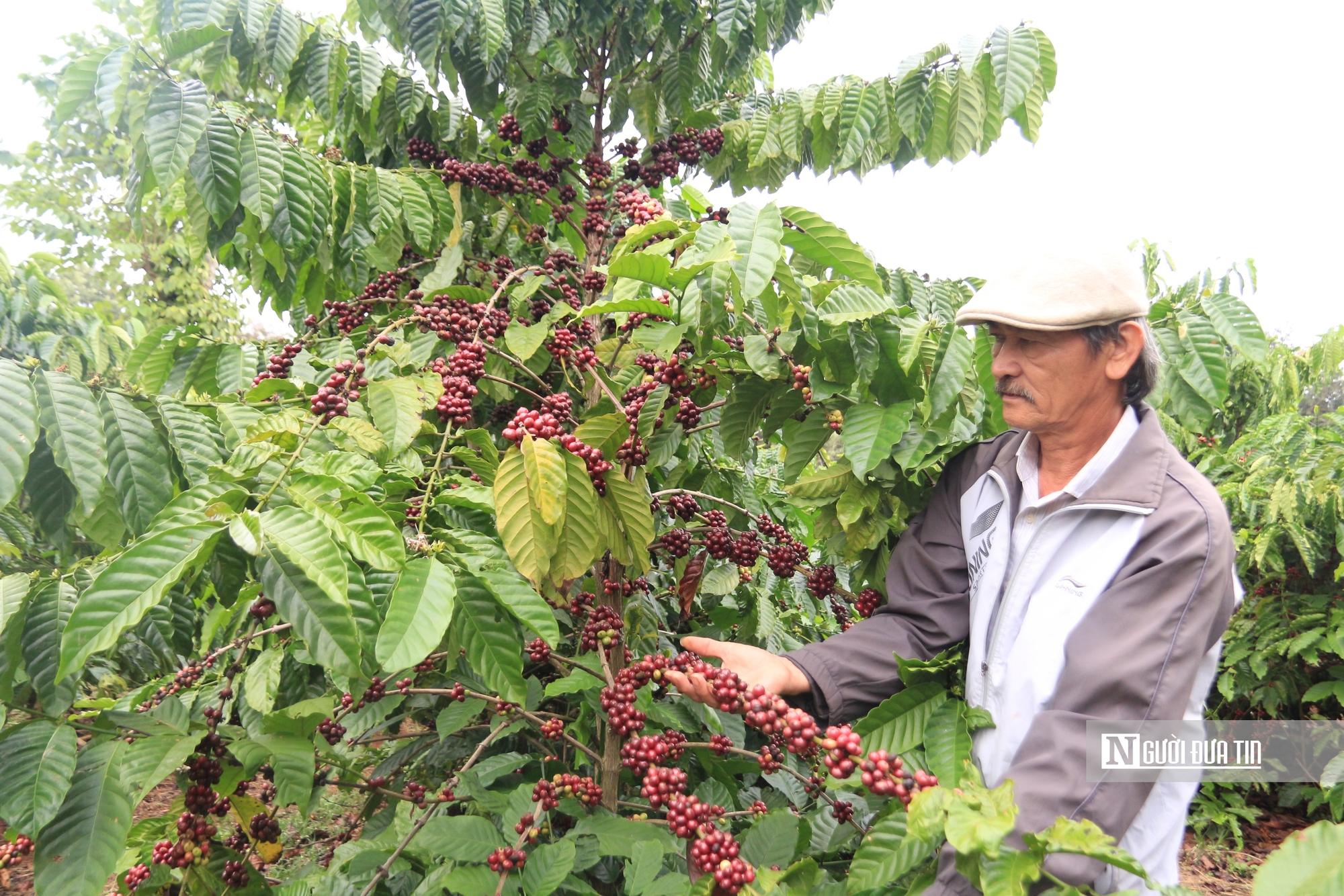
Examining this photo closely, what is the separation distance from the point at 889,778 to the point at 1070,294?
0.90 m

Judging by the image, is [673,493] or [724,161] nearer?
[673,493]

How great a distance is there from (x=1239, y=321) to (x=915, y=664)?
38.9 inches

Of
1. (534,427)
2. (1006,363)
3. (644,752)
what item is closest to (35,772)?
(534,427)

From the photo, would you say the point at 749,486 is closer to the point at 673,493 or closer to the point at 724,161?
the point at 673,493

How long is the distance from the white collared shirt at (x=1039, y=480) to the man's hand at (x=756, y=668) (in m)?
0.48

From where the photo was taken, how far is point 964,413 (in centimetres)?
179

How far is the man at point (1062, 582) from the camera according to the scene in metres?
1.19

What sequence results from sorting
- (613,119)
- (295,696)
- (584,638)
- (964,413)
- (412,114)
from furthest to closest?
(613,119), (412,114), (295,696), (584,638), (964,413)

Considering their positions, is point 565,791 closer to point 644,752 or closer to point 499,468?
point 644,752

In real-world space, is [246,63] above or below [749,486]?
above

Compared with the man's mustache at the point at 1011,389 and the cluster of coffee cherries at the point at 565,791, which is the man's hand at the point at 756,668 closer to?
the cluster of coffee cherries at the point at 565,791

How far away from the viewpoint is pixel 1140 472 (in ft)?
4.43

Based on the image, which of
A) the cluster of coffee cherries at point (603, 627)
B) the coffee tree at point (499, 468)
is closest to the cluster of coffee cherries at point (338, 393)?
the coffee tree at point (499, 468)

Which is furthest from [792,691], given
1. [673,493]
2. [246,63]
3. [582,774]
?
[246,63]
